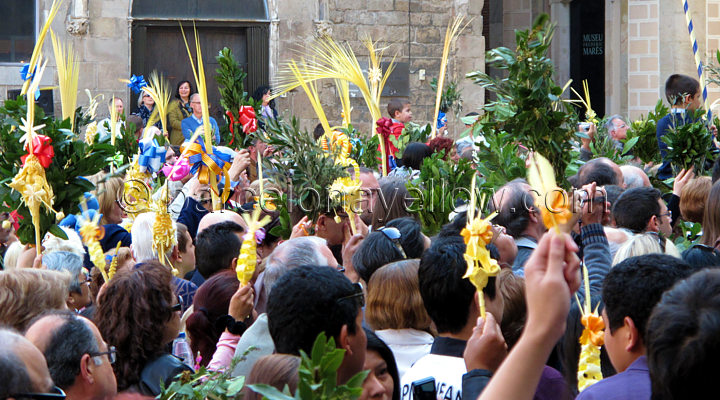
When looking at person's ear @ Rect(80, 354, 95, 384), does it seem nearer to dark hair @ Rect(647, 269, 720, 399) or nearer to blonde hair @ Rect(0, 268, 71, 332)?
blonde hair @ Rect(0, 268, 71, 332)

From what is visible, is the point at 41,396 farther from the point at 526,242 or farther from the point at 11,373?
the point at 526,242

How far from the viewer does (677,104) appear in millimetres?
7801

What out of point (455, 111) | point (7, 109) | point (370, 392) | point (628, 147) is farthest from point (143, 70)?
point (370, 392)

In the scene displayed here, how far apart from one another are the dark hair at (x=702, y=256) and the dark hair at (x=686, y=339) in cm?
213

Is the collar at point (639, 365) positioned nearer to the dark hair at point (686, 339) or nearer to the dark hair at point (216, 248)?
the dark hair at point (686, 339)

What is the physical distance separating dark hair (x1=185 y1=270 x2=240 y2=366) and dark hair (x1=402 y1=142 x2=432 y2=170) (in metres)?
3.38

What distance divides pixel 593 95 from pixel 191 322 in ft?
54.6

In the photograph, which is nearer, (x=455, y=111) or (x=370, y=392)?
(x=370, y=392)

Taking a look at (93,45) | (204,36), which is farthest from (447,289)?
(204,36)

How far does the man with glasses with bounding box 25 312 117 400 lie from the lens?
2770 millimetres

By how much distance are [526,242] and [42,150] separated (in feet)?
7.67

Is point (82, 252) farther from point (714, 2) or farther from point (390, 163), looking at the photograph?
point (714, 2)

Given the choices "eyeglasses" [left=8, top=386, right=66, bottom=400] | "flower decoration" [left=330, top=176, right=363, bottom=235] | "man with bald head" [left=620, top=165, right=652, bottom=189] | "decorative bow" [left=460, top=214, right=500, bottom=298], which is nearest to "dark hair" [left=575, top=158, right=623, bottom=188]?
"man with bald head" [left=620, top=165, right=652, bottom=189]

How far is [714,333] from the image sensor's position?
1.68 m
